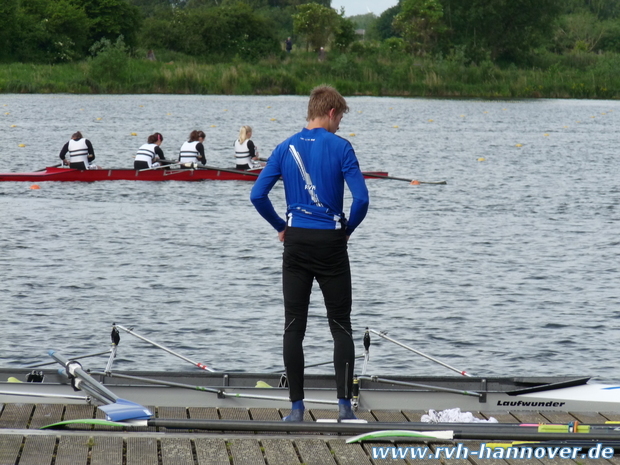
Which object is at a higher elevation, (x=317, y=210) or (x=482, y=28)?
(x=482, y=28)

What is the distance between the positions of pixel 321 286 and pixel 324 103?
110 centimetres

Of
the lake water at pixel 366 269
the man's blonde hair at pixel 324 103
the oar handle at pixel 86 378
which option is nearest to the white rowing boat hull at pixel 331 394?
the oar handle at pixel 86 378

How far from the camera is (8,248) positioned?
15.9m

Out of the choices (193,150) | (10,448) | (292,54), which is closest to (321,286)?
(10,448)

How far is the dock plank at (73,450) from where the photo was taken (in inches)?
205

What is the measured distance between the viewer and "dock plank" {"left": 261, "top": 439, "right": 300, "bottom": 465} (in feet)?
17.3

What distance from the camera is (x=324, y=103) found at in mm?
5637

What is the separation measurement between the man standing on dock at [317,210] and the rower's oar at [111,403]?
0.99 metres

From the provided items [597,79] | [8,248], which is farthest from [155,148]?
[597,79]

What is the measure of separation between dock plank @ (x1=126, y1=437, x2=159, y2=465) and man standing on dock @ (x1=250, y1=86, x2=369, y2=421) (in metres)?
0.98

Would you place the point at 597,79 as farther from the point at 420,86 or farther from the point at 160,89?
the point at 160,89

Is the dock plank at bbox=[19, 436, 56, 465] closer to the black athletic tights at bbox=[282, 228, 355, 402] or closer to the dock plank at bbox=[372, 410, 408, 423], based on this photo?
the black athletic tights at bbox=[282, 228, 355, 402]

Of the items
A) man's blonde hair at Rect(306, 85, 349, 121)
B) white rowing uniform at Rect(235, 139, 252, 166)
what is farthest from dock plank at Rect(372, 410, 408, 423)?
white rowing uniform at Rect(235, 139, 252, 166)

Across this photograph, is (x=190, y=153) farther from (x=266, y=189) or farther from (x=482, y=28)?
(x=482, y=28)
